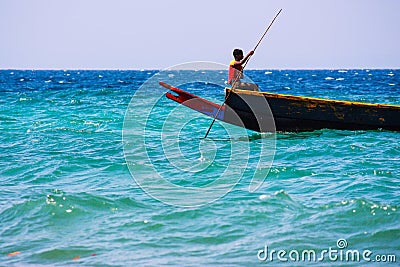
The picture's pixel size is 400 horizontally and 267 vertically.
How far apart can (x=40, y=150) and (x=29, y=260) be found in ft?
18.6

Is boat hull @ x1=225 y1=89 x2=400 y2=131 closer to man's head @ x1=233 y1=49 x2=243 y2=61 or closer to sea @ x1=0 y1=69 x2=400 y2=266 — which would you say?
sea @ x1=0 y1=69 x2=400 y2=266

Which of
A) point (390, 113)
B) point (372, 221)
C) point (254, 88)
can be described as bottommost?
point (372, 221)

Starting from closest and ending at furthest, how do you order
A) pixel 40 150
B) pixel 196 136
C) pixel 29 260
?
pixel 29 260
pixel 40 150
pixel 196 136

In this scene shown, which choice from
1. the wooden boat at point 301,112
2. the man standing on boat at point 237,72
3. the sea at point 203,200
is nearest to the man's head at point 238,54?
the man standing on boat at point 237,72

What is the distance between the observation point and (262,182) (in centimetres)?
734

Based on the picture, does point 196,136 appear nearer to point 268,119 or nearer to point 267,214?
point 268,119

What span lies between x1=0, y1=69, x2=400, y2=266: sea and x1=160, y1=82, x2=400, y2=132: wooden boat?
200 mm

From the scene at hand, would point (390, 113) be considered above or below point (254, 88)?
below

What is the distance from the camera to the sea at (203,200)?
15.9ft

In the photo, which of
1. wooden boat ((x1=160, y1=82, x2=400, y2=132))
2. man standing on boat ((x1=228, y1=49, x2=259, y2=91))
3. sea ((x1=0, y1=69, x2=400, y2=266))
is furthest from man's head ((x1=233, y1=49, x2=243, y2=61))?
sea ((x1=0, y1=69, x2=400, y2=266))

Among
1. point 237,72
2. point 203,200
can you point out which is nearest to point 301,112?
point 237,72

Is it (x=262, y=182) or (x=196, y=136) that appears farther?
(x=196, y=136)

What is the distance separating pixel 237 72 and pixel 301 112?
63.0 inches

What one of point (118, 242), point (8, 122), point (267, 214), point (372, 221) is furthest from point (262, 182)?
point (8, 122)
